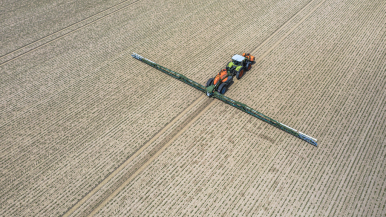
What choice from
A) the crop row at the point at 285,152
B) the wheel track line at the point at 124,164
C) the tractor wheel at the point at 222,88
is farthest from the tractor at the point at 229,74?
the wheel track line at the point at 124,164

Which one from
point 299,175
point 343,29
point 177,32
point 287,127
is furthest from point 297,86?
point 177,32

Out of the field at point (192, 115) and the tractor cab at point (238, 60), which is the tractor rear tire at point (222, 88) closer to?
the field at point (192, 115)

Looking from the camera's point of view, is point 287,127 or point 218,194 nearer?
point 218,194

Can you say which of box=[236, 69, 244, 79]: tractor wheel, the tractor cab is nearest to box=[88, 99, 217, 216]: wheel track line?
box=[236, 69, 244, 79]: tractor wheel

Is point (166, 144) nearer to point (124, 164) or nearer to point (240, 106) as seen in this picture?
point (124, 164)

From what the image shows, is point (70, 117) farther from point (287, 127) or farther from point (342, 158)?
point (342, 158)

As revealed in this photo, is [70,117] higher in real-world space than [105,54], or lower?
lower

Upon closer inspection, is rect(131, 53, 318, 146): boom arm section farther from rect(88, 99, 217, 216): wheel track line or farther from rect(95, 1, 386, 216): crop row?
rect(88, 99, 217, 216): wheel track line
